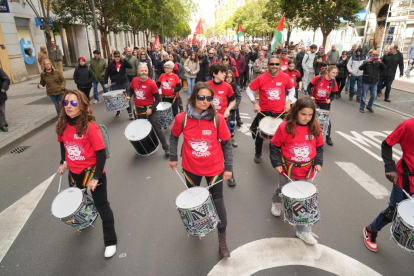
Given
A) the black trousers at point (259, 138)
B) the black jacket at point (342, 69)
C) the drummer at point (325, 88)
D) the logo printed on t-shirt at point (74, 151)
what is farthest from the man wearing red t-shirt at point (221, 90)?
the black jacket at point (342, 69)

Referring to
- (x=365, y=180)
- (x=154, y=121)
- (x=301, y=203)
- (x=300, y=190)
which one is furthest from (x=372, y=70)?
(x=301, y=203)

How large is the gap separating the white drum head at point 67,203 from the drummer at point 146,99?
2946 millimetres

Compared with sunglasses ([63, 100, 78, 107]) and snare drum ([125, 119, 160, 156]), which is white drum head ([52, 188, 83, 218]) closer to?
sunglasses ([63, 100, 78, 107])

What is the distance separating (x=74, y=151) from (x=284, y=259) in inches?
102

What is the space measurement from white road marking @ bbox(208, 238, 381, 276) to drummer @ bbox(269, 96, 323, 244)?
0.55ft

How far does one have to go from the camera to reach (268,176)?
17.5 feet

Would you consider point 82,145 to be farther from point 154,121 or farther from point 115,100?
point 115,100

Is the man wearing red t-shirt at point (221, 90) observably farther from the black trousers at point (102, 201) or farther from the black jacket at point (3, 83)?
the black jacket at point (3, 83)

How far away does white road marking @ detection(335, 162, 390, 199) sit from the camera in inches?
187

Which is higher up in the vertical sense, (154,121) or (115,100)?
(115,100)

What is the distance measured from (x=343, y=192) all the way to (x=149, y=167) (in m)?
3.54

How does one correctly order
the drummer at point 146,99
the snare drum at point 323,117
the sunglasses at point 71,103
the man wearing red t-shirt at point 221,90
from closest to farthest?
the sunglasses at point 71,103 → the man wearing red t-shirt at point 221,90 → the drummer at point 146,99 → the snare drum at point 323,117

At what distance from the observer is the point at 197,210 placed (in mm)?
2811

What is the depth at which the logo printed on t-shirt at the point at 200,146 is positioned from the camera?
3102mm
